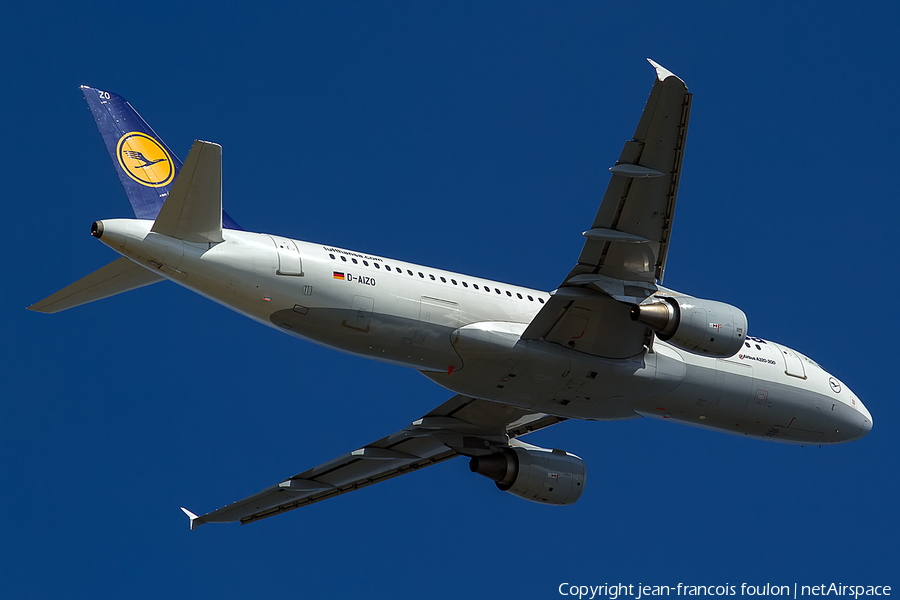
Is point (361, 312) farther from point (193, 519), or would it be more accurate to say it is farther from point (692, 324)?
point (193, 519)

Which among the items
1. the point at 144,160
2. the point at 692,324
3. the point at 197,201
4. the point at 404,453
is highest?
the point at 144,160

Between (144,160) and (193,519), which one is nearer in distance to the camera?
(144,160)

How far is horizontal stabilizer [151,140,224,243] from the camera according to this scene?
21.5 metres

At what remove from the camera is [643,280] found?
78.8 ft

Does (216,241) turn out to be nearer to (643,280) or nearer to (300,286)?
(300,286)

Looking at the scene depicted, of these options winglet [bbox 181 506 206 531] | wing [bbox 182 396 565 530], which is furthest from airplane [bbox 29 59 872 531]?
winglet [bbox 181 506 206 531]

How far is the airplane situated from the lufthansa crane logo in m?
0.04

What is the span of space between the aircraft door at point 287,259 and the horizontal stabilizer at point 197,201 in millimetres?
1244

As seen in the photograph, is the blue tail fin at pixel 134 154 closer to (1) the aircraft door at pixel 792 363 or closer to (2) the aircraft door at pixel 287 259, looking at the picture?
(2) the aircraft door at pixel 287 259

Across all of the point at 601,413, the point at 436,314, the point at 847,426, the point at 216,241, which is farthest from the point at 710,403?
the point at 216,241

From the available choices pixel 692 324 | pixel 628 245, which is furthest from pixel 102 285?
pixel 692 324

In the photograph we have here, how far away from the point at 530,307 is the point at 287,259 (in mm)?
5946

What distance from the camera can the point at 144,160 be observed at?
2505 centimetres

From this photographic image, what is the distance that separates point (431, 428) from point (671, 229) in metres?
10.2
